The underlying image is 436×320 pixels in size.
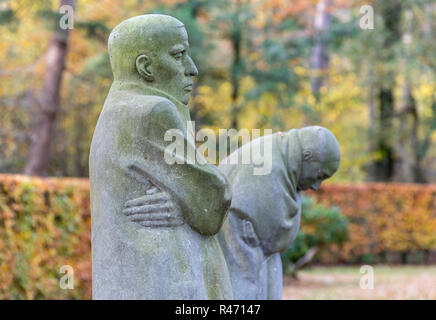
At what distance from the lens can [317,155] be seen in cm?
526

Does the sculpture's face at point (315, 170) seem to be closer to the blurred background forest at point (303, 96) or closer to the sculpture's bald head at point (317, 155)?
the sculpture's bald head at point (317, 155)

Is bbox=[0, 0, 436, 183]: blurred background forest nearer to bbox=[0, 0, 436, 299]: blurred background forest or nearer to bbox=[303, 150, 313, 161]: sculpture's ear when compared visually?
bbox=[0, 0, 436, 299]: blurred background forest

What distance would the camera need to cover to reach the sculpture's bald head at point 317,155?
207 inches

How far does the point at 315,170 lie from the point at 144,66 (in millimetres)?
2001

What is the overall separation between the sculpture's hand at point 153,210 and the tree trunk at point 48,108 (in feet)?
39.9

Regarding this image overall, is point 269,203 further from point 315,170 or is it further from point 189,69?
point 189,69

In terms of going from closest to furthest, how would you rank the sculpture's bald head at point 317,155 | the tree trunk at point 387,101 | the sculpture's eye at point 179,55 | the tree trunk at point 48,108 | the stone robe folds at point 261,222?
the sculpture's eye at point 179,55
the stone robe folds at point 261,222
the sculpture's bald head at point 317,155
the tree trunk at point 48,108
the tree trunk at point 387,101

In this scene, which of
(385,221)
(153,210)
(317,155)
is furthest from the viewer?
(385,221)

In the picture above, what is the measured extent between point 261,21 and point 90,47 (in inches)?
248

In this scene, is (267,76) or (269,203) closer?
(269,203)

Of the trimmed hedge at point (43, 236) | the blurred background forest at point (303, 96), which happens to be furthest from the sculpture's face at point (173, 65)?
the blurred background forest at point (303, 96)

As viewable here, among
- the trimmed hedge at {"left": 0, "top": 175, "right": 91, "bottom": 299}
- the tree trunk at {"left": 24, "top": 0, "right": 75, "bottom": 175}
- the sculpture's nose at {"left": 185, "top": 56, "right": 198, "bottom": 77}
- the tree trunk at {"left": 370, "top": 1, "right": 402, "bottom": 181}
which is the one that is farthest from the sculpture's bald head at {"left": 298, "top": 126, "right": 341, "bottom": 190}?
the tree trunk at {"left": 370, "top": 1, "right": 402, "bottom": 181}

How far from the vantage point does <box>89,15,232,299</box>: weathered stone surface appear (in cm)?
360

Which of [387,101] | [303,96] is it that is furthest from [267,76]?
[387,101]
